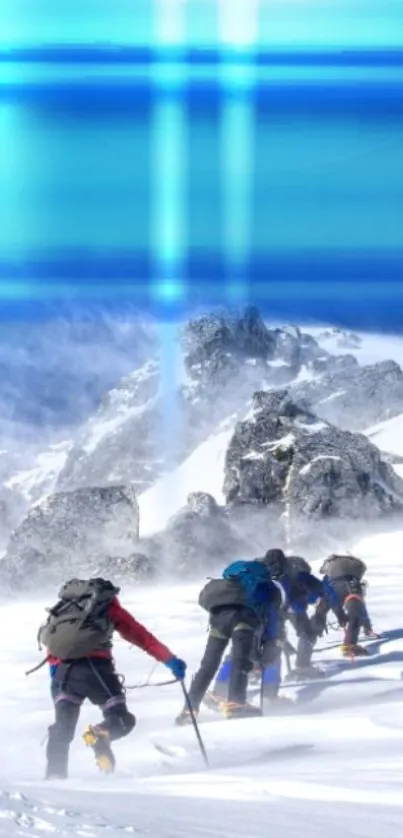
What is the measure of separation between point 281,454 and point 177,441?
308ft

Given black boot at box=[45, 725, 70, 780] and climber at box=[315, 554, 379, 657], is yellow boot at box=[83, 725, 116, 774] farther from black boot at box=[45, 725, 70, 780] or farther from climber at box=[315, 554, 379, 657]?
climber at box=[315, 554, 379, 657]

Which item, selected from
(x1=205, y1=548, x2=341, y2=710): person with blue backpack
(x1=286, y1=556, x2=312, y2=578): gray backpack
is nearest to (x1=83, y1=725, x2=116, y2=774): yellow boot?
(x1=205, y1=548, x2=341, y2=710): person with blue backpack

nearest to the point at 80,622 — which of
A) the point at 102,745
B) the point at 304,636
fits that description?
the point at 102,745

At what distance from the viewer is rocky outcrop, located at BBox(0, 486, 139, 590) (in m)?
48.8

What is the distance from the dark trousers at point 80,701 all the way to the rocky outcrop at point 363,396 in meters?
106

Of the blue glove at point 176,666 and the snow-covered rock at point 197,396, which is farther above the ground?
the snow-covered rock at point 197,396

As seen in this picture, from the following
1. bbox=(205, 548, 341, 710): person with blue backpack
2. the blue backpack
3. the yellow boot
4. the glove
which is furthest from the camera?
the glove

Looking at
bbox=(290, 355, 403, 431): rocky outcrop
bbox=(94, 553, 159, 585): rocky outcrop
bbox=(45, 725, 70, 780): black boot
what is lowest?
bbox=(45, 725, 70, 780): black boot

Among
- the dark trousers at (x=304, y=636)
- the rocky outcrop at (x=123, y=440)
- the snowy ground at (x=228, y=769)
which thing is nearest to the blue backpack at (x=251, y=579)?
the snowy ground at (x=228, y=769)

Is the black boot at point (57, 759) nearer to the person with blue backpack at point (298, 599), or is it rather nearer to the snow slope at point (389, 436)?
the person with blue backpack at point (298, 599)

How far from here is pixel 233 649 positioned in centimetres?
941

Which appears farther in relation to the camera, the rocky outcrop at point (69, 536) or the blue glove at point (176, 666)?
the rocky outcrop at point (69, 536)

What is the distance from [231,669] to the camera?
30.8 ft

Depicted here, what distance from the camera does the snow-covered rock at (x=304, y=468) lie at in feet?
160
